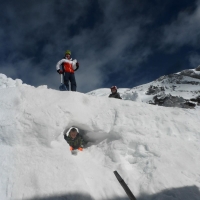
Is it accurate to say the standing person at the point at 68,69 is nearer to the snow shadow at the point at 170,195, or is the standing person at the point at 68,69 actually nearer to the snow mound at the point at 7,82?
the snow shadow at the point at 170,195

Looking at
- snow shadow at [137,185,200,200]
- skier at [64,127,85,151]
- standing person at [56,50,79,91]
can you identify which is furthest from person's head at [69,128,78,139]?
snow shadow at [137,185,200,200]

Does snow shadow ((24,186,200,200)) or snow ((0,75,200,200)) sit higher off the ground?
snow ((0,75,200,200))

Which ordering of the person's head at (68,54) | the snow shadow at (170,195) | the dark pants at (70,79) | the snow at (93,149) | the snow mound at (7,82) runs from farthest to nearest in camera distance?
the snow mound at (7,82) → the person's head at (68,54) → the dark pants at (70,79) → the snow at (93,149) → the snow shadow at (170,195)

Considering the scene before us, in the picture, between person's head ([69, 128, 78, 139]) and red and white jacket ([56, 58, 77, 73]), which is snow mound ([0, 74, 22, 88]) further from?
person's head ([69, 128, 78, 139])

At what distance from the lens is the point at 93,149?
16.4ft

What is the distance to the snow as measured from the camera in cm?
351

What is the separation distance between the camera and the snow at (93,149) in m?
3.51

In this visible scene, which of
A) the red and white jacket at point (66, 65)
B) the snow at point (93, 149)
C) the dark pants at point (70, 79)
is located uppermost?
the red and white jacket at point (66, 65)

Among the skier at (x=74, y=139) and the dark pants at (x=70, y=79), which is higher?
the dark pants at (x=70, y=79)

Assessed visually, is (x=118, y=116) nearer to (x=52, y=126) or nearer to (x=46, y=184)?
(x=52, y=126)

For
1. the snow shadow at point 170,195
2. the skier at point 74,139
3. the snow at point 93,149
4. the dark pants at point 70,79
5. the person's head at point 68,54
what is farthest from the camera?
the person's head at point 68,54

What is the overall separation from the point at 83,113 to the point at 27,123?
4.94 ft

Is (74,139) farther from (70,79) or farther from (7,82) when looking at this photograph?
(7,82)

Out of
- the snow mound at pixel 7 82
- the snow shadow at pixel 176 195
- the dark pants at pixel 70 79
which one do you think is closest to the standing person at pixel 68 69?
the dark pants at pixel 70 79
